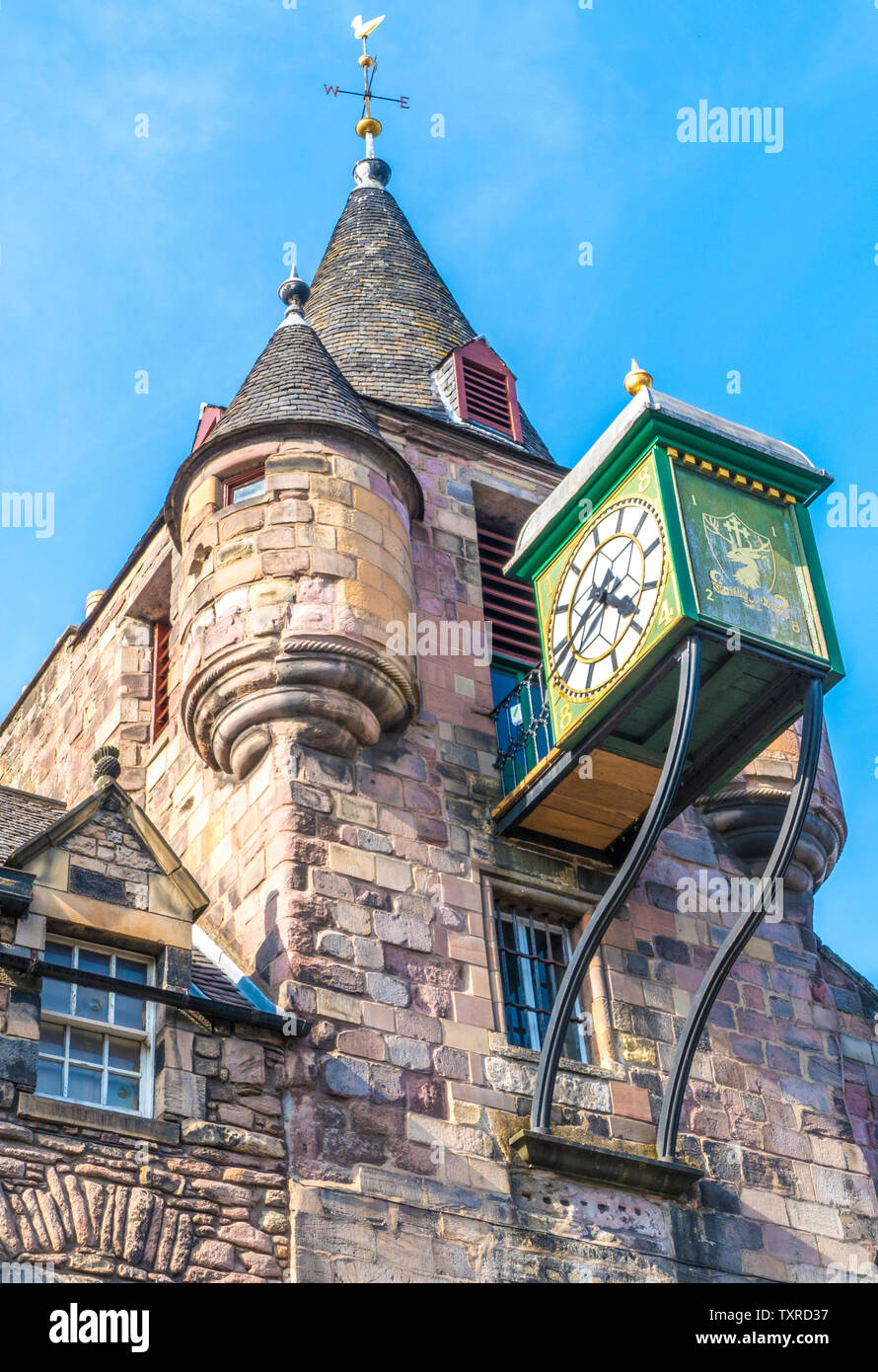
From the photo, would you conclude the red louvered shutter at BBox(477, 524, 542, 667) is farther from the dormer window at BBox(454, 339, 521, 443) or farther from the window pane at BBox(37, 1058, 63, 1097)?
the window pane at BBox(37, 1058, 63, 1097)

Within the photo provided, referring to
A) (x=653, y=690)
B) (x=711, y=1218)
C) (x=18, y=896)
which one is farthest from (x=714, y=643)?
(x=18, y=896)

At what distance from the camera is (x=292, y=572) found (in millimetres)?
15156

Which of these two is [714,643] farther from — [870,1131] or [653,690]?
[870,1131]

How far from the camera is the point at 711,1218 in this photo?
45.2 ft

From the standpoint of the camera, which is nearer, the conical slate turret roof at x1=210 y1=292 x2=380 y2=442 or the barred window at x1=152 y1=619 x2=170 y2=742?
the conical slate turret roof at x1=210 y1=292 x2=380 y2=442

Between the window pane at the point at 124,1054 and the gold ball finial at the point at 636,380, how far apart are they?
18.5ft

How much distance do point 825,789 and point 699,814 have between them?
1.11m

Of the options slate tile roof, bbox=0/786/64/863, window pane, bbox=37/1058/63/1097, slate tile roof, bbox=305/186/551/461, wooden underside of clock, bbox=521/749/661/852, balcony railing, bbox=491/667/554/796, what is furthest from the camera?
slate tile roof, bbox=305/186/551/461

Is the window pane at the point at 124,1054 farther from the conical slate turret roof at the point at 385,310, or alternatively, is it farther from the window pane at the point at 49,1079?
the conical slate turret roof at the point at 385,310

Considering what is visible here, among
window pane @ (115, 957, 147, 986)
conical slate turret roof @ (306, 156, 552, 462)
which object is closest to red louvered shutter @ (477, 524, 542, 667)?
conical slate turret roof @ (306, 156, 552, 462)

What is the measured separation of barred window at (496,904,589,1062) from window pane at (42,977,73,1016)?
3328 mm

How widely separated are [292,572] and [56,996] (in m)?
4.12

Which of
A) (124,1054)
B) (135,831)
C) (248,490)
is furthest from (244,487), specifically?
(124,1054)

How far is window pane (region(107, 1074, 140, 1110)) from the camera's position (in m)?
12.0
